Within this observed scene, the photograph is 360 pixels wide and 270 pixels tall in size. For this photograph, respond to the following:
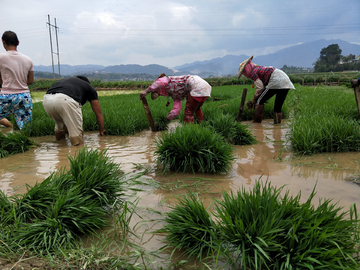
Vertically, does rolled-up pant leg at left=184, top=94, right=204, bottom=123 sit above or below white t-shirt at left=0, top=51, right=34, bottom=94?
below

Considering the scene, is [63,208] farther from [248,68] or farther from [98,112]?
[248,68]

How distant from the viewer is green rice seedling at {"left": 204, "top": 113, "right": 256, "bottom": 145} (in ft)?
12.9

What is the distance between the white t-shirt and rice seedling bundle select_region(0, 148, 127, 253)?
10.1 feet

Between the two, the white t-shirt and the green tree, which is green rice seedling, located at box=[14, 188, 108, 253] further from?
the green tree

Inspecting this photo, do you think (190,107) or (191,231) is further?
(190,107)

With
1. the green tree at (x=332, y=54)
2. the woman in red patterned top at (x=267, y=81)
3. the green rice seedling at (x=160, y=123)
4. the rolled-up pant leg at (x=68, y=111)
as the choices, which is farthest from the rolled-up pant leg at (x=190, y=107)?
the green tree at (x=332, y=54)

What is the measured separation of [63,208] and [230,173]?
5.53ft

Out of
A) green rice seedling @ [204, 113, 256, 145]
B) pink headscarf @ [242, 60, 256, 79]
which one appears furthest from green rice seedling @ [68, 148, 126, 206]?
pink headscarf @ [242, 60, 256, 79]

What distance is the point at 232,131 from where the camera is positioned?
12.8ft

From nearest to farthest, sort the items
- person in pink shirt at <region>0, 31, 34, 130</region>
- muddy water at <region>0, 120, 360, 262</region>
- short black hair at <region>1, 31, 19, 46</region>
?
1. muddy water at <region>0, 120, 360, 262</region>
2. short black hair at <region>1, 31, 19, 46</region>
3. person in pink shirt at <region>0, 31, 34, 130</region>

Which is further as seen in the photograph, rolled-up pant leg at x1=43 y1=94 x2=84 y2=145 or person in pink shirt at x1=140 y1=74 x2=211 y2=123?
person in pink shirt at x1=140 y1=74 x2=211 y2=123

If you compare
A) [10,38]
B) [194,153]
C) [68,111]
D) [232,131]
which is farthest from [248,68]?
[10,38]

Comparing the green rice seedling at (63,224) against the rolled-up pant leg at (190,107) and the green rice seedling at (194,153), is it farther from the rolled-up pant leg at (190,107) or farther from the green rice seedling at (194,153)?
the rolled-up pant leg at (190,107)

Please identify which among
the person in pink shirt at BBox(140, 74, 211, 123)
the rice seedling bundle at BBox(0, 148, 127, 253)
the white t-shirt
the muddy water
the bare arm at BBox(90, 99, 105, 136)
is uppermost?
the white t-shirt
